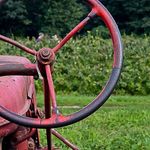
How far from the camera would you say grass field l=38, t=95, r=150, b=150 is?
568 centimetres

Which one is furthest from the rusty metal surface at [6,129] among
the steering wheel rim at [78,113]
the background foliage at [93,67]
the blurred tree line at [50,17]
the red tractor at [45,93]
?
the blurred tree line at [50,17]

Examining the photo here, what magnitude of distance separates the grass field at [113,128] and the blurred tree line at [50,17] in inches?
731

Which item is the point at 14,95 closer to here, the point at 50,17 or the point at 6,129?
the point at 6,129

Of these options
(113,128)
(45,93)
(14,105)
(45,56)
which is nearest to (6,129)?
(14,105)

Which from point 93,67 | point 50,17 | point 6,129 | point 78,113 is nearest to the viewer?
point 78,113

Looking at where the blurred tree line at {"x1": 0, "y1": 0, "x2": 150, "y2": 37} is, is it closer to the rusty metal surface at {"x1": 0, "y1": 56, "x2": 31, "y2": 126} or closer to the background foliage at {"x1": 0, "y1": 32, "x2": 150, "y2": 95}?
the background foliage at {"x1": 0, "y1": 32, "x2": 150, "y2": 95}

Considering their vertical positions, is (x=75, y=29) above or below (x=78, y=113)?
above

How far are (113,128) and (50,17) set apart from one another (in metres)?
25.6

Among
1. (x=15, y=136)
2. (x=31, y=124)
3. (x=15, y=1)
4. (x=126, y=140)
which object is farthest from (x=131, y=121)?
(x=15, y=1)

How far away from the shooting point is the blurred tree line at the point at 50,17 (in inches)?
1220

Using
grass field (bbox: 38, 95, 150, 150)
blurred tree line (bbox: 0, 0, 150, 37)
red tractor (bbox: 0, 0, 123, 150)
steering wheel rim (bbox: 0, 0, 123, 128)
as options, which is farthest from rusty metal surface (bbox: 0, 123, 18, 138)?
blurred tree line (bbox: 0, 0, 150, 37)

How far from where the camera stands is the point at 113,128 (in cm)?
758

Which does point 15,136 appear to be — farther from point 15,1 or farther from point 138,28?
point 138,28

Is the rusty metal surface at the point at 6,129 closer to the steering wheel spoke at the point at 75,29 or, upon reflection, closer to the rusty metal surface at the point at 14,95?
the rusty metal surface at the point at 14,95
